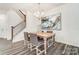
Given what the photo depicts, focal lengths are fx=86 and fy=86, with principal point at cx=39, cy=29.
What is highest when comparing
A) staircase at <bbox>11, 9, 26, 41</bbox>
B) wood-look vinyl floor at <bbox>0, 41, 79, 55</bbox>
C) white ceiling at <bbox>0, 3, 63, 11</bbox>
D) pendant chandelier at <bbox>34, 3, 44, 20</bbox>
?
white ceiling at <bbox>0, 3, 63, 11</bbox>

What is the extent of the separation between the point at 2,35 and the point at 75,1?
1.53 m

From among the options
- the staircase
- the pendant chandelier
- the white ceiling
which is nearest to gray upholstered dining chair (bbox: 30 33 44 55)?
the staircase

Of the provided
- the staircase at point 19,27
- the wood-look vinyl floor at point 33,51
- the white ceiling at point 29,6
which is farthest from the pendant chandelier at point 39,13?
the wood-look vinyl floor at point 33,51

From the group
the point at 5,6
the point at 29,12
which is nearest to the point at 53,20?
the point at 29,12

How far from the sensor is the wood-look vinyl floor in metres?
1.63

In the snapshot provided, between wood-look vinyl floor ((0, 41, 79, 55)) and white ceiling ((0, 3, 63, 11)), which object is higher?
white ceiling ((0, 3, 63, 11))

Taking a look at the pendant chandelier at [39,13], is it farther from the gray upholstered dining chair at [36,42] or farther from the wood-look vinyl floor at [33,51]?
the wood-look vinyl floor at [33,51]

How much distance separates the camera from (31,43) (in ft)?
5.68

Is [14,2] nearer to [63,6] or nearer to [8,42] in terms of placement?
[8,42]

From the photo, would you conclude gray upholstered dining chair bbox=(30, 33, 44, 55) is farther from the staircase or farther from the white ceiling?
the white ceiling

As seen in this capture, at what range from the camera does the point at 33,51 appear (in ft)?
5.53

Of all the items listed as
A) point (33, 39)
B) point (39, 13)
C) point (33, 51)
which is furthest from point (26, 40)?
point (39, 13)

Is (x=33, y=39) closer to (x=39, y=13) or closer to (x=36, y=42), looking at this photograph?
(x=36, y=42)

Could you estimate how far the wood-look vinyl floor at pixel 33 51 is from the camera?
1.63 metres
